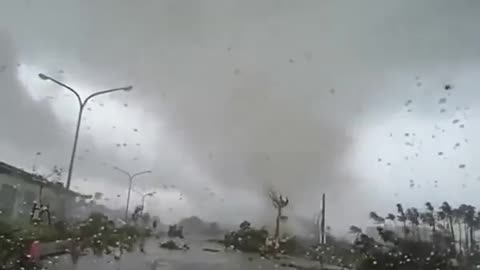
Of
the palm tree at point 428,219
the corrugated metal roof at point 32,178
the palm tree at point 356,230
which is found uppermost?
the corrugated metal roof at point 32,178

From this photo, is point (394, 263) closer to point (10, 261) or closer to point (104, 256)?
point (104, 256)

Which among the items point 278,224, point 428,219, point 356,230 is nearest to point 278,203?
point 278,224

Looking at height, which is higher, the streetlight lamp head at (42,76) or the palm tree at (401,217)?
the streetlight lamp head at (42,76)

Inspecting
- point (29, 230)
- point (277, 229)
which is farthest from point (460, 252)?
point (29, 230)

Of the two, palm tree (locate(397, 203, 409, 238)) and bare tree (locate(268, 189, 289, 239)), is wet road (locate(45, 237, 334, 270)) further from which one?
palm tree (locate(397, 203, 409, 238))

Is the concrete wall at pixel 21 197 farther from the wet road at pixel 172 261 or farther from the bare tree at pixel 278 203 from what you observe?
the bare tree at pixel 278 203

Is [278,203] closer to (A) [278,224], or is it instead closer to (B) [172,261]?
(A) [278,224]

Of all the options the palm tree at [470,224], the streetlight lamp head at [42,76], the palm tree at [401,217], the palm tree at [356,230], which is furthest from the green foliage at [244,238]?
the streetlight lamp head at [42,76]
